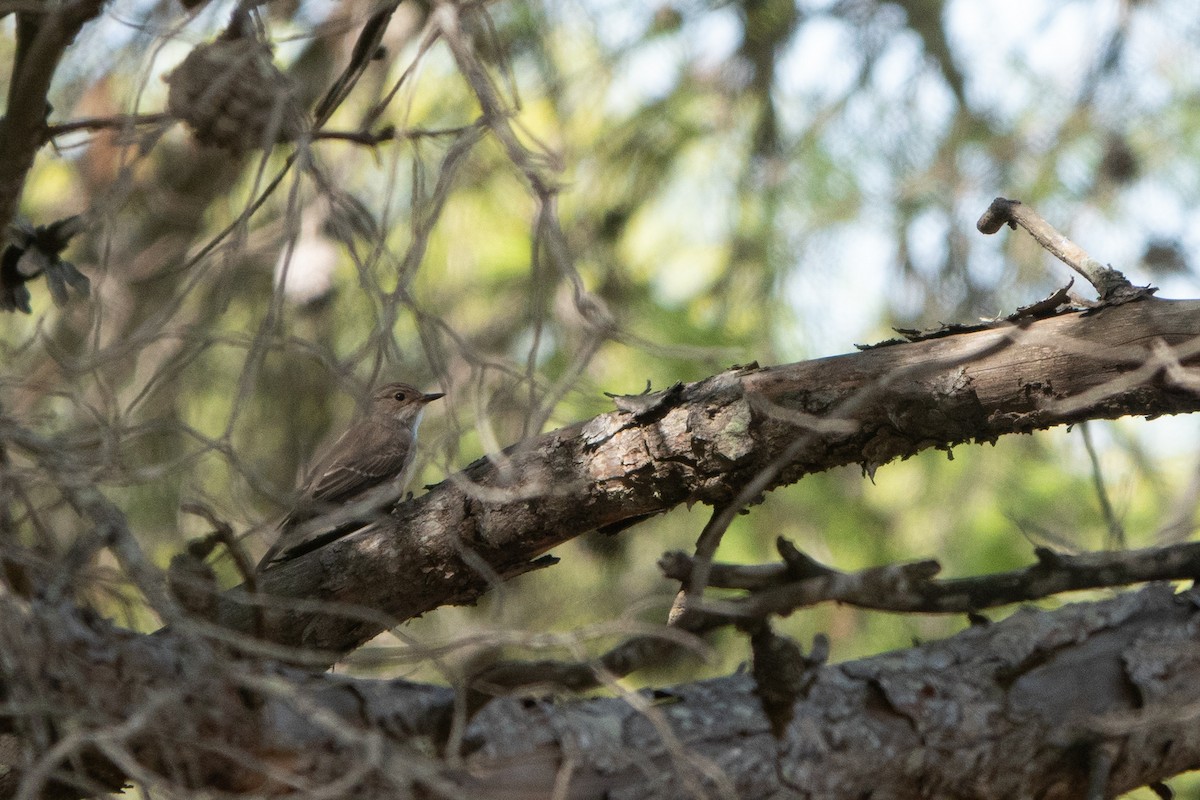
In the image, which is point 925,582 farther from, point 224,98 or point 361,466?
point 361,466

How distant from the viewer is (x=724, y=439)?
2.86 meters

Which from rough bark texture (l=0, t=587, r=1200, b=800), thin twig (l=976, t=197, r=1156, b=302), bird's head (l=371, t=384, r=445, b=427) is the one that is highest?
bird's head (l=371, t=384, r=445, b=427)

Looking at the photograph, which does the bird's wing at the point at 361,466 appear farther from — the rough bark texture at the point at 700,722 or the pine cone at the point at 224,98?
the rough bark texture at the point at 700,722

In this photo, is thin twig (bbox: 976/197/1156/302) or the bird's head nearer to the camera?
thin twig (bbox: 976/197/1156/302)

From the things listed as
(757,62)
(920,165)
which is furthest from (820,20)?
(920,165)

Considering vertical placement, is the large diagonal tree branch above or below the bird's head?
below

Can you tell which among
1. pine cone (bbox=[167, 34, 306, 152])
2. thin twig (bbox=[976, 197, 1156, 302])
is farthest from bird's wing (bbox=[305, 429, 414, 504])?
thin twig (bbox=[976, 197, 1156, 302])

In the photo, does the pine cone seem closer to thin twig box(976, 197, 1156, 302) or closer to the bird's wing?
thin twig box(976, 197, 1156, 302)

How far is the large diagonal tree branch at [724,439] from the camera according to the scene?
2.63 metres

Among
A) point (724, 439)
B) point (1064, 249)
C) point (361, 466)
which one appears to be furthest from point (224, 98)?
point (361, 466)

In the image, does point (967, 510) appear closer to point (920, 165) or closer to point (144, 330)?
point (920, 165)

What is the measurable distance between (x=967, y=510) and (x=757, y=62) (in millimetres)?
2265

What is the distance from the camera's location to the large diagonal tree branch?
2.63 metres

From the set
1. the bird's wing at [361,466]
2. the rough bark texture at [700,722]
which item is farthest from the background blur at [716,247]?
the rough bark texture at [700,722]
